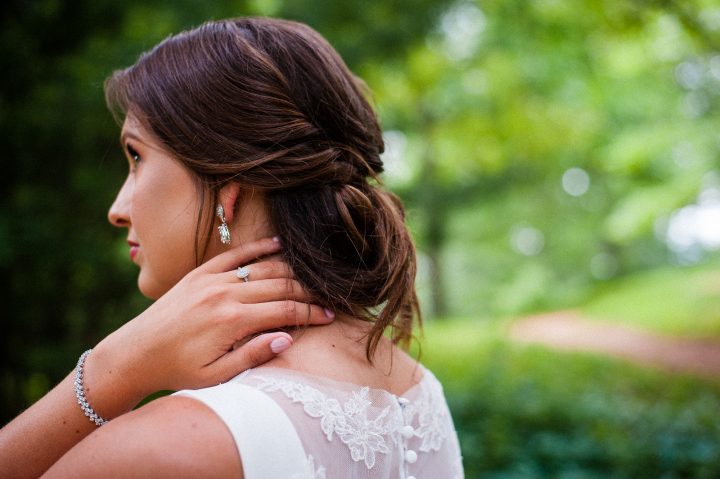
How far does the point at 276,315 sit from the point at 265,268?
5.5 inches

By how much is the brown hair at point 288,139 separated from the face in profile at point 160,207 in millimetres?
34

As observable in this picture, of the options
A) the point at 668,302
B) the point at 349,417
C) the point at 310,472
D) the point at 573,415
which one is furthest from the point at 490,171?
the point at 310,472

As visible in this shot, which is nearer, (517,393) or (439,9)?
(439,9)

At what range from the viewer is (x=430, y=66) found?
11562mm

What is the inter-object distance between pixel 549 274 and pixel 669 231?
151 inches

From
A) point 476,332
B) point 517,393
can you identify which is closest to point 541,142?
point 476,332

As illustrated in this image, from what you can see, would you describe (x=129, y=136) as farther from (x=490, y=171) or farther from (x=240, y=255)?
(x=490, y=171)

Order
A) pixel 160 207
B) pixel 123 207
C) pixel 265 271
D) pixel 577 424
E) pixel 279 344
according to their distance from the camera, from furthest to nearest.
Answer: pixel 577 424, pixel 123 207, pixel 160 207, pixel 265 271, pixel 279 344

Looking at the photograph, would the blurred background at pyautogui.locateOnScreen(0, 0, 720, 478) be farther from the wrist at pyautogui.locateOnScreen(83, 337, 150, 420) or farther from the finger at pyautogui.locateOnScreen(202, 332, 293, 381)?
the wrist at pyautogui.locateOnScreen(83, 337, 150, 420)

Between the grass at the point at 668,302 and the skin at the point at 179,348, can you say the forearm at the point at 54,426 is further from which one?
the grass at the point at 668,302

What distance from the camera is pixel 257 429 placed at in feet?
4.13

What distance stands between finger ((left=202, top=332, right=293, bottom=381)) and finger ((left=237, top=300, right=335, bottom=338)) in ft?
0.14

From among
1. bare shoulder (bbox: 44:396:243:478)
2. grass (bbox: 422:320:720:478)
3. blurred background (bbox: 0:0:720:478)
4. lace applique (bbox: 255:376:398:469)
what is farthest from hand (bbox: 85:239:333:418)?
grass (bbox: 422:320:720:478)

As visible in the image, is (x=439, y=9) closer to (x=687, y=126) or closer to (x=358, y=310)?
(x=358, y=310)
